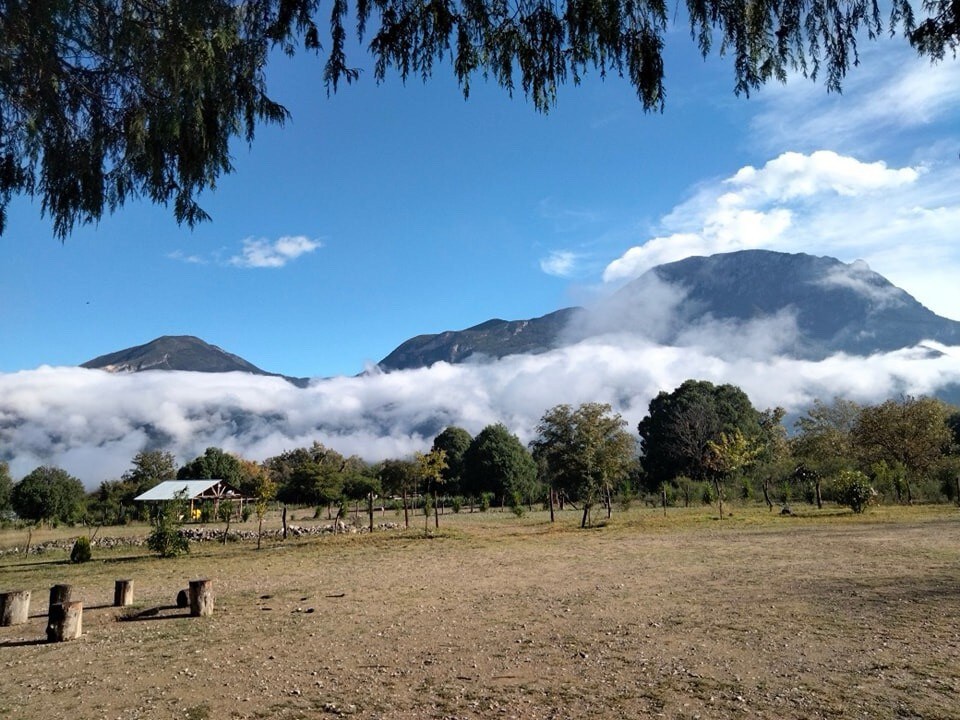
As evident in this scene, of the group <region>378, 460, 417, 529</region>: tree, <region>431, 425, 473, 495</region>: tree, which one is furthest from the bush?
<region>431, 425, 473, 495</region>: tree

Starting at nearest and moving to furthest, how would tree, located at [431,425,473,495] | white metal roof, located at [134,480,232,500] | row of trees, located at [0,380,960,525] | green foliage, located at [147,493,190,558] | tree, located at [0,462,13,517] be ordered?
green foliage, located at [147,493,190,558]
row of trees, located at [0,380,960,525]
white metal roof, located at [134,480,232,500]
tree, located at [0,462,13,517]
tree, located at [431,425,473,495]

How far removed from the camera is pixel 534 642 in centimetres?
724

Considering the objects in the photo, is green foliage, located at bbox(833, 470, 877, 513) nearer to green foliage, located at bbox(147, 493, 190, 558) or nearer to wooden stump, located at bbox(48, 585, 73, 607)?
green foliage, located at bbox(147, 493, 190, 558)

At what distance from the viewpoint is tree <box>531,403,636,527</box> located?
2616 cm

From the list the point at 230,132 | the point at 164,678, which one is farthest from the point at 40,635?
the point at 230,132

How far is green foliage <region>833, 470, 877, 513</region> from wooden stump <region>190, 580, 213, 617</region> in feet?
79.8

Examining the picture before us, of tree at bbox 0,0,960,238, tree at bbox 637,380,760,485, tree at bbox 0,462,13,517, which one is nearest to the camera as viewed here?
tree at bbox 0,0,960,238

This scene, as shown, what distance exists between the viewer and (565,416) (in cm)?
2697

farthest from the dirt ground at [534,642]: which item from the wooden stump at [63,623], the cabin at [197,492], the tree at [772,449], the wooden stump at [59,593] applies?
the cabin at [197,492]

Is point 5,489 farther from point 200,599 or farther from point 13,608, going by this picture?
point 200,599

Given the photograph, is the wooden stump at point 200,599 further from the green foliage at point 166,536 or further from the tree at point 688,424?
the tree at point 688,424

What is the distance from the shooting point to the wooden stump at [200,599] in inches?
386

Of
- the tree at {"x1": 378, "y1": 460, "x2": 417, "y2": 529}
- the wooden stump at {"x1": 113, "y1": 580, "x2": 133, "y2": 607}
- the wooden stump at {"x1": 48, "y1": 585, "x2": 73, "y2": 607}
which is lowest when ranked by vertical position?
the wooden stump at {"x1": 113, "y1": 580, "x2": 133, "y2": 607}

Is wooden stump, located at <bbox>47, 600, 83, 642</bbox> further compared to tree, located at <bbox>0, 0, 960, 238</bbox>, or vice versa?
wooden stump, located at <bbox>47, 600, 83, 642</bbox>
